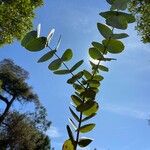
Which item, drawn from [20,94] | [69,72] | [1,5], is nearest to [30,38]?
[69,72]

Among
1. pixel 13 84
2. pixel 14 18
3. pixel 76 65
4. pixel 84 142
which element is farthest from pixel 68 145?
pixel 13 84

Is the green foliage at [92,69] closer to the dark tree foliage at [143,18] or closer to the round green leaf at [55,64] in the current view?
the round green leaf at [55,64]

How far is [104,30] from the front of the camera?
1.17m

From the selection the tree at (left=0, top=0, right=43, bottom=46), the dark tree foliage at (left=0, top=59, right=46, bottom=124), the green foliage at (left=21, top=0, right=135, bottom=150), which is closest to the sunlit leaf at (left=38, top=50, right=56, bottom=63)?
the green foliage at (left=21, top=0, right=135, bottom=150)

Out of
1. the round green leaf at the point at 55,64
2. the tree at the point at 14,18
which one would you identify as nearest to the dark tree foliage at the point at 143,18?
the tree at the point at 14,18

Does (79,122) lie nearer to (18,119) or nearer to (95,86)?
(95,86)

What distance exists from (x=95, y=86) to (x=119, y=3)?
27 cm

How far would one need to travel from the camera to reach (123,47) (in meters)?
1.16

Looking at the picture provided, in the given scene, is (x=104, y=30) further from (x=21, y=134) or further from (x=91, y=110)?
(x=21, y=134)

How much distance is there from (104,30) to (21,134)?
52618 millimetres

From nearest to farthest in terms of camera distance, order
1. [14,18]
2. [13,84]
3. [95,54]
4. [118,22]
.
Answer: [118,22], [95,54], [14,18], [13,84]

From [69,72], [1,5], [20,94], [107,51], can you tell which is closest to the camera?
[107,51]

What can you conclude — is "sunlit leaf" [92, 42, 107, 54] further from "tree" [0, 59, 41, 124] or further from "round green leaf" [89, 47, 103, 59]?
"tree" [0, 59, 41, 124]

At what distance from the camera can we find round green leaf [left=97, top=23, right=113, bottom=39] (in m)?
1.16
